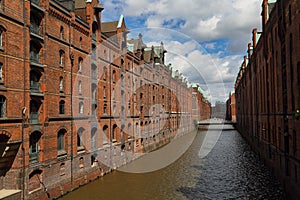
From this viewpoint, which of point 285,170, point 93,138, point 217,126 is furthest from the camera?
point 217,126

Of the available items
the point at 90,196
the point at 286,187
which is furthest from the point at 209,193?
the point at 90,196

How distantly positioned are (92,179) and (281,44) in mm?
17007

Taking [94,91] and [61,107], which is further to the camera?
[94,91]

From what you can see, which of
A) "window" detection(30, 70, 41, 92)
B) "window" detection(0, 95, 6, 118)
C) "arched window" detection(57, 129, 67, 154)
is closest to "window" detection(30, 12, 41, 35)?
"window" detection(30, 70, 41, 92)

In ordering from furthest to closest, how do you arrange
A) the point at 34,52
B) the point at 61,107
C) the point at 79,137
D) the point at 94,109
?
1. the point at 94,109
2. the point at 79,137
3. the point at 61,107
4. the point at 34,52

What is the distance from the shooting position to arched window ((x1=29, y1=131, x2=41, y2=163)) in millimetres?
16373

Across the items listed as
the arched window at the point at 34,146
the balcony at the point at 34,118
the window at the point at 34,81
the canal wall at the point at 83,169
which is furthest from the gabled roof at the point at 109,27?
the arched window at the point at 34,146

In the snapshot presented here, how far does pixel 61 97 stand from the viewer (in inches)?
764

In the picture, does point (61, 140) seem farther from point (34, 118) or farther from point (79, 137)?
point (34, 118)

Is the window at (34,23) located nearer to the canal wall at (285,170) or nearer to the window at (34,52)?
the window at (34,52)

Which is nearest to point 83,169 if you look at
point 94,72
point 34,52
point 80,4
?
point 94,72

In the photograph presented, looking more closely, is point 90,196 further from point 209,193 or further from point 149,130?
point 149,130

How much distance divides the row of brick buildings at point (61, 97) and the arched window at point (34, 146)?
0.06 meters

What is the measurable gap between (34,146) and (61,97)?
13.1 feet
